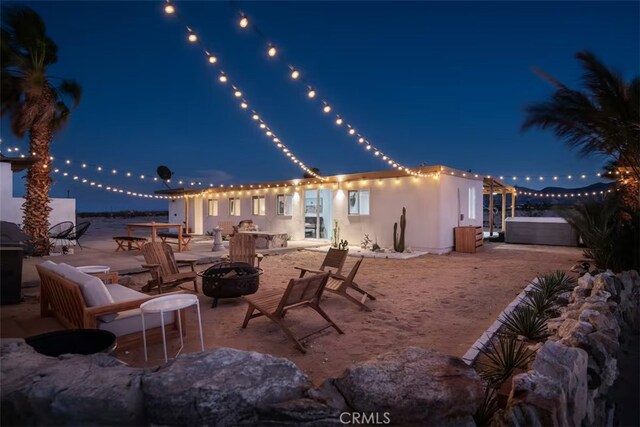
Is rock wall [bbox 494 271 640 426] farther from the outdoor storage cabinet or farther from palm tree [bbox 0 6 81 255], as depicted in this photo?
palm tree [bbox 0 6 81 255]

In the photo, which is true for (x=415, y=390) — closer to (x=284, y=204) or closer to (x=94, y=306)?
(x=94, y=306)

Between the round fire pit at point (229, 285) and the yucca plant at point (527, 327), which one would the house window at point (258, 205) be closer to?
the round fire pit at point (229, 285)

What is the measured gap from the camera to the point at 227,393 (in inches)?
68.4

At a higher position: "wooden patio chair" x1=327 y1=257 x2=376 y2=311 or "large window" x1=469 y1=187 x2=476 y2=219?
"large window" x1=469 y1=187 x2=476 y2=219

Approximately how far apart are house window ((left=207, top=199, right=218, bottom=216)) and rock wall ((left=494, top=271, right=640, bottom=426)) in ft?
54.7

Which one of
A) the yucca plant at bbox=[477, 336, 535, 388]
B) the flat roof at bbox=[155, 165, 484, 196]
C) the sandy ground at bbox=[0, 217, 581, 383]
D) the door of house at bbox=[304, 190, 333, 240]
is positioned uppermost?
the flat roof at bbox=[155, 165, 484, 196]

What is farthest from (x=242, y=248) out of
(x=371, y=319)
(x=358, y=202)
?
(x=358, y=202)

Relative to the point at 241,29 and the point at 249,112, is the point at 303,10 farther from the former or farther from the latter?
the point at 241,29

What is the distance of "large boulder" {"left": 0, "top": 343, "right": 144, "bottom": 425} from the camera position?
168 cm

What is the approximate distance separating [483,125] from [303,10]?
121 feet

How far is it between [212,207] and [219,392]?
Answer: 18.0 meters

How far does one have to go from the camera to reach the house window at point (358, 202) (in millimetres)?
12807

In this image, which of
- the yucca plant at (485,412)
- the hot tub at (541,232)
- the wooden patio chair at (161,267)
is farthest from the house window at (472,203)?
the yucca plant at (485,412)
